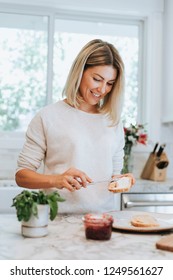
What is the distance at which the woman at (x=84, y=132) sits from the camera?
1.68m

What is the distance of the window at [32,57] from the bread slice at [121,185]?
194cm

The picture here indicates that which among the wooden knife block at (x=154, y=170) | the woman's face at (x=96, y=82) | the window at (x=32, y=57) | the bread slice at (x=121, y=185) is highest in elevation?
the window at (x=32, y=57)

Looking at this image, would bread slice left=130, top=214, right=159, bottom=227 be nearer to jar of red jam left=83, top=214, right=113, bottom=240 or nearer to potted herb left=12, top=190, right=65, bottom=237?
jar of red jam left=83, top=214, right=113, bottom=240

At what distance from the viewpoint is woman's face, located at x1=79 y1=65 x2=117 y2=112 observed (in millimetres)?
1741

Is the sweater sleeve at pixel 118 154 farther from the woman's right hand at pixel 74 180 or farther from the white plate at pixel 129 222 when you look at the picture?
the woman's right hand at pixel 74 180

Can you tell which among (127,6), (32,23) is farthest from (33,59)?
(127,6)

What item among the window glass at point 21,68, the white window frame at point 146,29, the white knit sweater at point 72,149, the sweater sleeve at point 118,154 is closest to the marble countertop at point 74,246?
the white knit sweater at point 72,149

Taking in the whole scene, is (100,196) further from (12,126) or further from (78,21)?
(78,21)

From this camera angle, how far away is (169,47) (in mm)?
3291

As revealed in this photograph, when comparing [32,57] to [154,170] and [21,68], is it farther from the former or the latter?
[154,170]

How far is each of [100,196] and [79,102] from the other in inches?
17.7

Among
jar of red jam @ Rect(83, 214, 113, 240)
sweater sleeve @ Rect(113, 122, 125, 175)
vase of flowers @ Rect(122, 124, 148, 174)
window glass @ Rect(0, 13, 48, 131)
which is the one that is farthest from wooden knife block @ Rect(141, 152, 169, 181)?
jar of red jam @ Rect(83, 214, 113, 240)

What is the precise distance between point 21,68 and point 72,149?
1.80 metres

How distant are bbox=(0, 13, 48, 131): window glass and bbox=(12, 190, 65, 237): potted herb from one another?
214 centimetres
